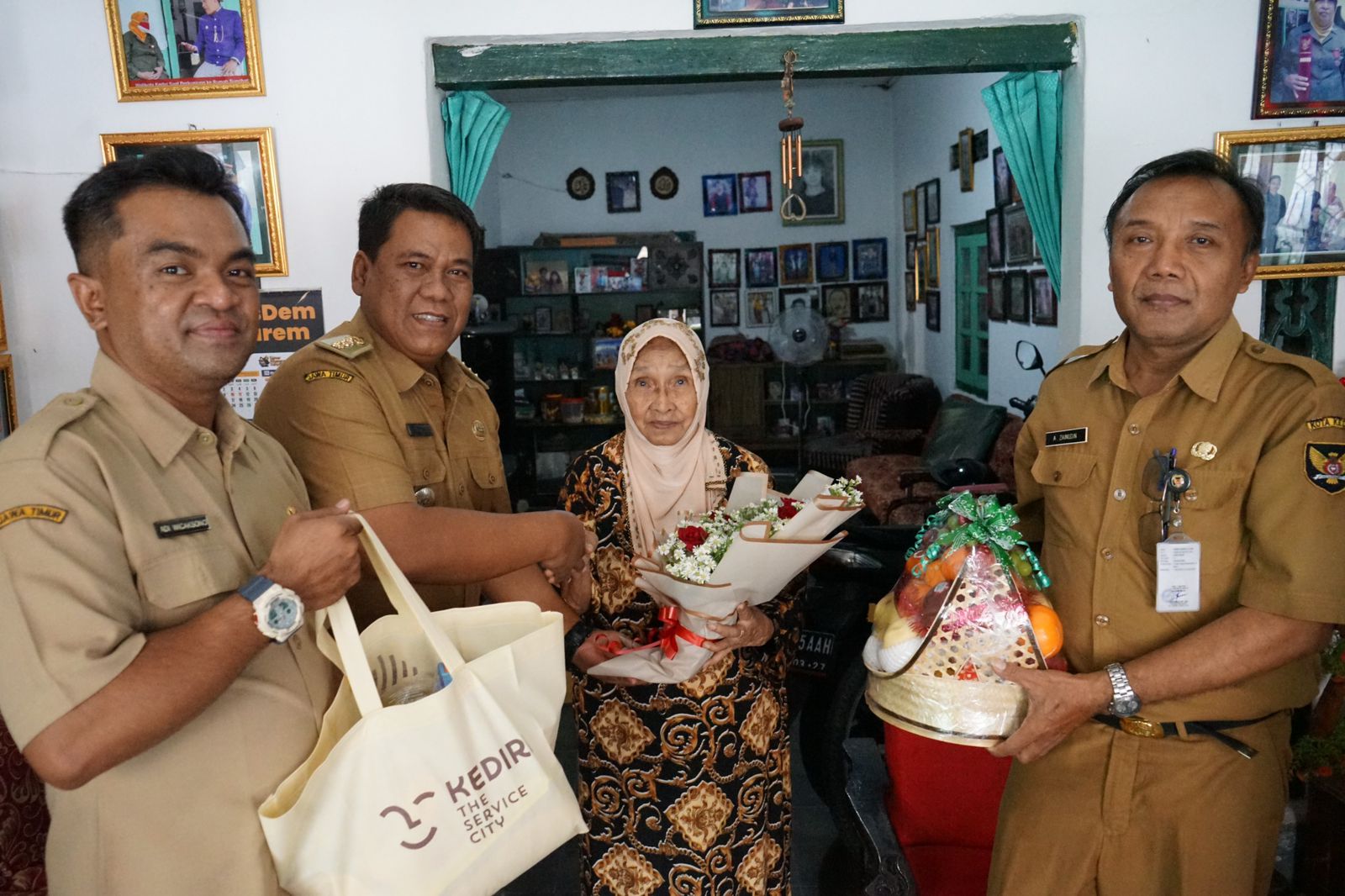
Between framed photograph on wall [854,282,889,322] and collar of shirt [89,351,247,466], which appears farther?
framed photograph on wall [854,282,889,322]

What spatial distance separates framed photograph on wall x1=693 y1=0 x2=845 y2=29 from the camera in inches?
121

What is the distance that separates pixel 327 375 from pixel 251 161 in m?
1.81

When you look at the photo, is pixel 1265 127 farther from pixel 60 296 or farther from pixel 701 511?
pixel 60 296

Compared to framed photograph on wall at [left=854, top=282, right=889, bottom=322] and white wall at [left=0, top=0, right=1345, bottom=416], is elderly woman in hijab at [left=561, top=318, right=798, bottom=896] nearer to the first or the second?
white wall at [left=0, top=0, right=1345, bottom=416]

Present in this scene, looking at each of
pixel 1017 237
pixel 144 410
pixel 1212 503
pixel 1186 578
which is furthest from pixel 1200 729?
pixel 1017 237

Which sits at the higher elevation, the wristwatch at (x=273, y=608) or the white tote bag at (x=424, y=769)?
the wristwatch at (x=273, y=608)

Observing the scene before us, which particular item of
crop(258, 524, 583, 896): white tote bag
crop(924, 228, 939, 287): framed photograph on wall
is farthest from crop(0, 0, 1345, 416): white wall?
crop(924, 228, 939, 287): framed photograph on wall

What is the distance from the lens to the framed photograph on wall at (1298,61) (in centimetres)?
307

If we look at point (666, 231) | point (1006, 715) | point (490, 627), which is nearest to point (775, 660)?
point (1006, 715)

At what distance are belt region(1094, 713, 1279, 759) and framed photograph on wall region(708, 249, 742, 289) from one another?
25.3 ft

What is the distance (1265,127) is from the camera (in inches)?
123

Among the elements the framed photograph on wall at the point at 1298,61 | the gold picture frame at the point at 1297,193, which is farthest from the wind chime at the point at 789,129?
the framed photograph on wall at the point at 1298,61

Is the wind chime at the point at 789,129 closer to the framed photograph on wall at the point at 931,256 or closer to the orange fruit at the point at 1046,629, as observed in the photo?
the orange fruit at the point at 1046,629

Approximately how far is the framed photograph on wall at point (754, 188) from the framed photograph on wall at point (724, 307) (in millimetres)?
852
